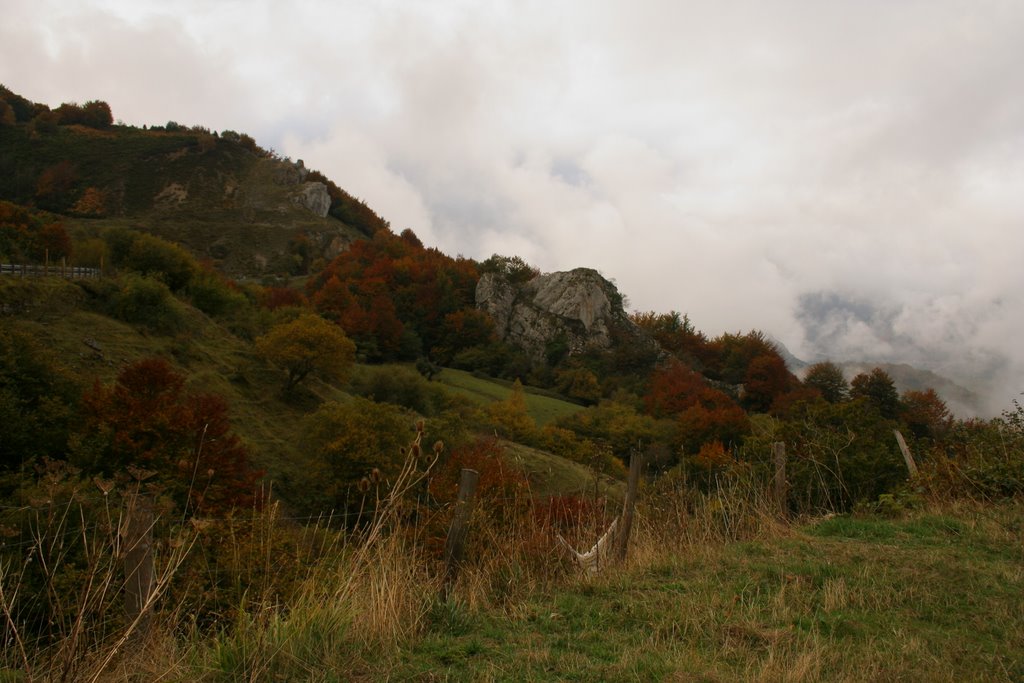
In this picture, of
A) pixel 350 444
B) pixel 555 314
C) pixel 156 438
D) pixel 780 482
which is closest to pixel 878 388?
pixel 555 314

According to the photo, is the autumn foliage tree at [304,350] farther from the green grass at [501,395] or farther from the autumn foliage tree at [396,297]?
the autumn foliage tree at [396,297]

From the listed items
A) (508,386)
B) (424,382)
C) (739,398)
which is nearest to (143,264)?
(424,382)

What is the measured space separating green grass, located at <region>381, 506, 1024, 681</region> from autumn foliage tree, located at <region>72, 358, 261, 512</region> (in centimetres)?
1581

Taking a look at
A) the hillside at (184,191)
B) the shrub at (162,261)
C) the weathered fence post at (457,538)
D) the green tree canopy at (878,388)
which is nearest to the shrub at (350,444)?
the weathered fence post at (457,538)

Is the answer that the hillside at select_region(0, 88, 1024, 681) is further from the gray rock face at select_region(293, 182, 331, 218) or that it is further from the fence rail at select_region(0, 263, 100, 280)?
the gray rock face at select_region(293, 182, 331, 218)

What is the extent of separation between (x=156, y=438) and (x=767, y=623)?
22130mm

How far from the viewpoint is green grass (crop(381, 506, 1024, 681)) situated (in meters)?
3.44

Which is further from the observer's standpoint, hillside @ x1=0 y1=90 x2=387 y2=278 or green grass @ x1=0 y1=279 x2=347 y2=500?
hillside @ x1=0 y1=90 x2=387 y2=278

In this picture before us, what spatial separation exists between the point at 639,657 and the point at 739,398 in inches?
3027

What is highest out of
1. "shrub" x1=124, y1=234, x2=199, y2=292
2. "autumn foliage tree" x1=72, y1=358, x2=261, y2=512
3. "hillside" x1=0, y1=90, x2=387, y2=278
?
"hillside" x1=0, y1=90, x2=387, y2=278

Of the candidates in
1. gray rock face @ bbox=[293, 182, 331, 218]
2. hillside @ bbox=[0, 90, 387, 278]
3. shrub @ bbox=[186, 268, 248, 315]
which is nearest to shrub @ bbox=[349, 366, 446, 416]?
shrub @ bbox=[186, 268, 248, 315]

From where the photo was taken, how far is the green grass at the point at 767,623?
3.44 metres

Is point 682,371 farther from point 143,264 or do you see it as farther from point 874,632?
point 874,632

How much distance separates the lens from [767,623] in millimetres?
4301
